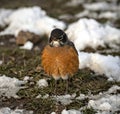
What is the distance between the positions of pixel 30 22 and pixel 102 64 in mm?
3658

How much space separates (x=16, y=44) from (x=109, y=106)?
424 cm

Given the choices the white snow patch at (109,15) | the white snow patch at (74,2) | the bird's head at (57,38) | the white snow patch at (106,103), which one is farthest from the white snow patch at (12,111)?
the white snow patch at (74,2)

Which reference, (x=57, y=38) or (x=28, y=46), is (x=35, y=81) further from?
(x=28, y=46)

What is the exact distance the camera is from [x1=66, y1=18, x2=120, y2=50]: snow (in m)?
9.45

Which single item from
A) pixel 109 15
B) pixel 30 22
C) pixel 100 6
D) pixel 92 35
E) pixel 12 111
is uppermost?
pixel 100 6

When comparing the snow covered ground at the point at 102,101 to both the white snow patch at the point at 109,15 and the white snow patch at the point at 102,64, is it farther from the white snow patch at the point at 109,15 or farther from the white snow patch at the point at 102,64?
the white snow patch at the point at 109,15

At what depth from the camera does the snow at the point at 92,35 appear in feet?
31.0

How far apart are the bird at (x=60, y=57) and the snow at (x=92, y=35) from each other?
8.76 feet

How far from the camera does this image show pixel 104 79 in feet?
24.0

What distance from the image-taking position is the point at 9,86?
6.87 m

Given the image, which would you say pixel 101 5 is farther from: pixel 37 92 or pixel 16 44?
pixel 37 92

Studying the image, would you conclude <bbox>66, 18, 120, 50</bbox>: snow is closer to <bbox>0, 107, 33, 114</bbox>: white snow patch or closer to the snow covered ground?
the snow covered ground

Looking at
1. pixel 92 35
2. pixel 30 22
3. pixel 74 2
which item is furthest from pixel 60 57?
pixel 74 2

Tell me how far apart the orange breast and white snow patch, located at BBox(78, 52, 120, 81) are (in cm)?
97
